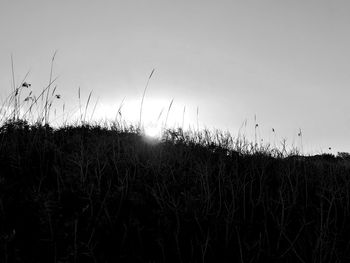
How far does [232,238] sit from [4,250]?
4.68 feet

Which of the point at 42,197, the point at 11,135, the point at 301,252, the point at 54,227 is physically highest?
the point at 11,135

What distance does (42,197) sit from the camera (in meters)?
2.32

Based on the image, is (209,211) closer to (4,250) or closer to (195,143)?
(4,250)

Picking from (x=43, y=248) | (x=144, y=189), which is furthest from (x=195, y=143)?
(x=43, y=248)

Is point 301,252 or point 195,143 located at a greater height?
point 195,143

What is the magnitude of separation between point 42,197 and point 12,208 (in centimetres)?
21

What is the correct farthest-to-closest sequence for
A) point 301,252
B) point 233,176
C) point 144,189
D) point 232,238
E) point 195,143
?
point 195,143 < point 233,176 < point 144,189 < point 232,238 < point 301,252

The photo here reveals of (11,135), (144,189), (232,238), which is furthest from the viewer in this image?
(11,135)

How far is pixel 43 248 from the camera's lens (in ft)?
6.26

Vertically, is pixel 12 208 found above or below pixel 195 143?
below

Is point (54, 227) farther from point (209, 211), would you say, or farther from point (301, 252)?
point (301, 252)

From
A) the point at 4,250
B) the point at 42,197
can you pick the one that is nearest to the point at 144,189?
the point at 42,197

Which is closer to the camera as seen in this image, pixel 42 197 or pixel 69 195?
pixel 42 197

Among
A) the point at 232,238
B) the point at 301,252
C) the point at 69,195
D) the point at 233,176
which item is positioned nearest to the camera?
the point at 301,252
